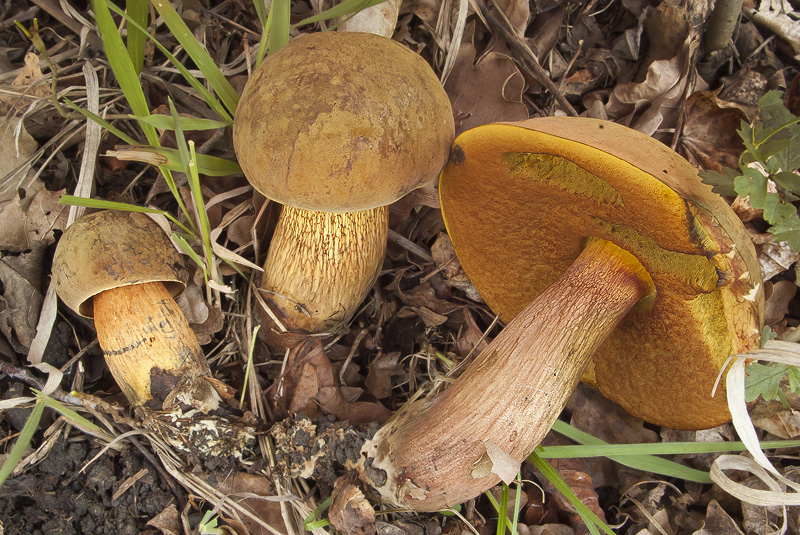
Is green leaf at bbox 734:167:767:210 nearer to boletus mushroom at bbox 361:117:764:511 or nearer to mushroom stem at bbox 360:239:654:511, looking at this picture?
boletus mushroom at bbox 361:117:764:511

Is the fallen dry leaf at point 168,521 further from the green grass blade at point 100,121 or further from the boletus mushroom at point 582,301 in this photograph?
the green grass blade at point 100,121

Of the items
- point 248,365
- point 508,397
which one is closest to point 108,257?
point 248,365

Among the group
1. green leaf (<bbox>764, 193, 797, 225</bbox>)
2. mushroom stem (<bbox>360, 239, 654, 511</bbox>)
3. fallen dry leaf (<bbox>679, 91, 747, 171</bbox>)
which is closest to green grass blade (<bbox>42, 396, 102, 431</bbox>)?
mushroom stem (<bbox>360, 239, 654, 511</bbox>)

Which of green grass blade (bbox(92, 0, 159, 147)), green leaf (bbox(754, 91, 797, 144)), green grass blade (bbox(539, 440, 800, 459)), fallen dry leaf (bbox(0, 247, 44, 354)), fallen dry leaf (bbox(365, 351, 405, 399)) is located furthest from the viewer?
fallen dry leaf (bbox(365, 351, 405, 399))

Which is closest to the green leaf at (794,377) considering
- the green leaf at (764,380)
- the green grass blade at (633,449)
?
the green leaf at (764,380)

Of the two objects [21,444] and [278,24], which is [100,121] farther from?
[21,444]

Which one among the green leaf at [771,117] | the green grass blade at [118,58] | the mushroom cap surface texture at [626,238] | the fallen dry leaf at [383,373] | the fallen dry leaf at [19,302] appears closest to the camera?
the mushroom cap surface texture at [626,238]
